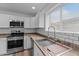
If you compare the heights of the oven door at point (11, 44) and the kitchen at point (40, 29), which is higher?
the kitchen at point (40, 29)

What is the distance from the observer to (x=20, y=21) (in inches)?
131

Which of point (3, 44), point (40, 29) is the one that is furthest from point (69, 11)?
point (3, 44)

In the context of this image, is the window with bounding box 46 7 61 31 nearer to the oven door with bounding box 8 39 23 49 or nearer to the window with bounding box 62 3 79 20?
the window with bounding box 62 3 79 20

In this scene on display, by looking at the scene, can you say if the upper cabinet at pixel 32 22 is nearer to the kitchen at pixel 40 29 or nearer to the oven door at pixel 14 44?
the kitchen at pixel 40 29

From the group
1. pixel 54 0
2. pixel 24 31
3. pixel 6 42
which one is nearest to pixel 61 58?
pixel 54 0

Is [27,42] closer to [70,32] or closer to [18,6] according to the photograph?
[18,6]

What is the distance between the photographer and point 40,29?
3268 mm

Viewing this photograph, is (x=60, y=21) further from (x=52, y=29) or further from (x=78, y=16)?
(x=78, y=16)

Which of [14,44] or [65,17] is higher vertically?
[65,17]

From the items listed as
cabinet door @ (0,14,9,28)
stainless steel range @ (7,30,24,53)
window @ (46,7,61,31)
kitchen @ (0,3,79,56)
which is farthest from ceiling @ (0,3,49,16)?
stainless steel range @ (7,30,24,53)

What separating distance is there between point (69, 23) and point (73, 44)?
0.48 meters

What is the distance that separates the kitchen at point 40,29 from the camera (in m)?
1.41

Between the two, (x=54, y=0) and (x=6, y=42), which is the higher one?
(x=54, y=0)

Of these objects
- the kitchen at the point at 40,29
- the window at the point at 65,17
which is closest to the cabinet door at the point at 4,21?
the kitchen at the point at 40,29
